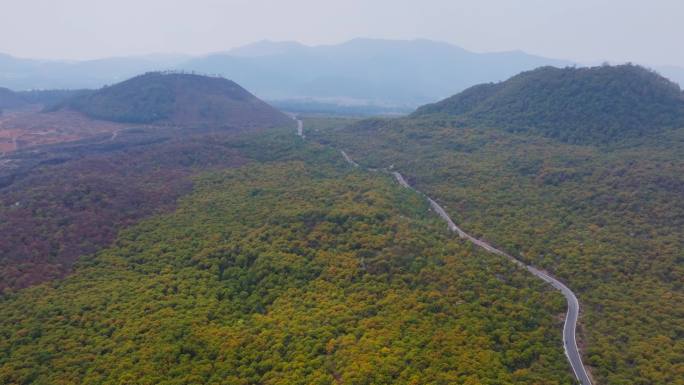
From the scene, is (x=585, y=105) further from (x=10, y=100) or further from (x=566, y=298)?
(x=10, y=100)

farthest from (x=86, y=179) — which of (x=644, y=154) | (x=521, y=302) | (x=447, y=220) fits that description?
(x=644, y=154)

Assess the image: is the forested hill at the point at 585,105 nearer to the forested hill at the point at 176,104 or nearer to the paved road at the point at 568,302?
the paved road at the point at 568,302

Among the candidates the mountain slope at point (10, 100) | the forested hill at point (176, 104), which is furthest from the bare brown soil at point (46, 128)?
the mountain slope at point (10, 100)

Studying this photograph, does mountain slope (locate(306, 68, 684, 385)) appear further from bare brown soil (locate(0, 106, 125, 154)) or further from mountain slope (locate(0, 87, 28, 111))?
mountain slope (locate(0, 87, 28, 111))

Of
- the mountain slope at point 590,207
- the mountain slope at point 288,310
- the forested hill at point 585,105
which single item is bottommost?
the mountain slope at point 288,310

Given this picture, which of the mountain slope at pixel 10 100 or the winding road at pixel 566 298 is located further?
the mountain slope at pixel 10 100

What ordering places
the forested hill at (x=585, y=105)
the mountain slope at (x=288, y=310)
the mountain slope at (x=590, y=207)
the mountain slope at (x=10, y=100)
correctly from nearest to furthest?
the mountain slope at (x=288, y=310) < the mountain slope at (x=590, y=207) < the forested hill at (x=585, y=105) < the mountain slope at (x=10, y=100)
